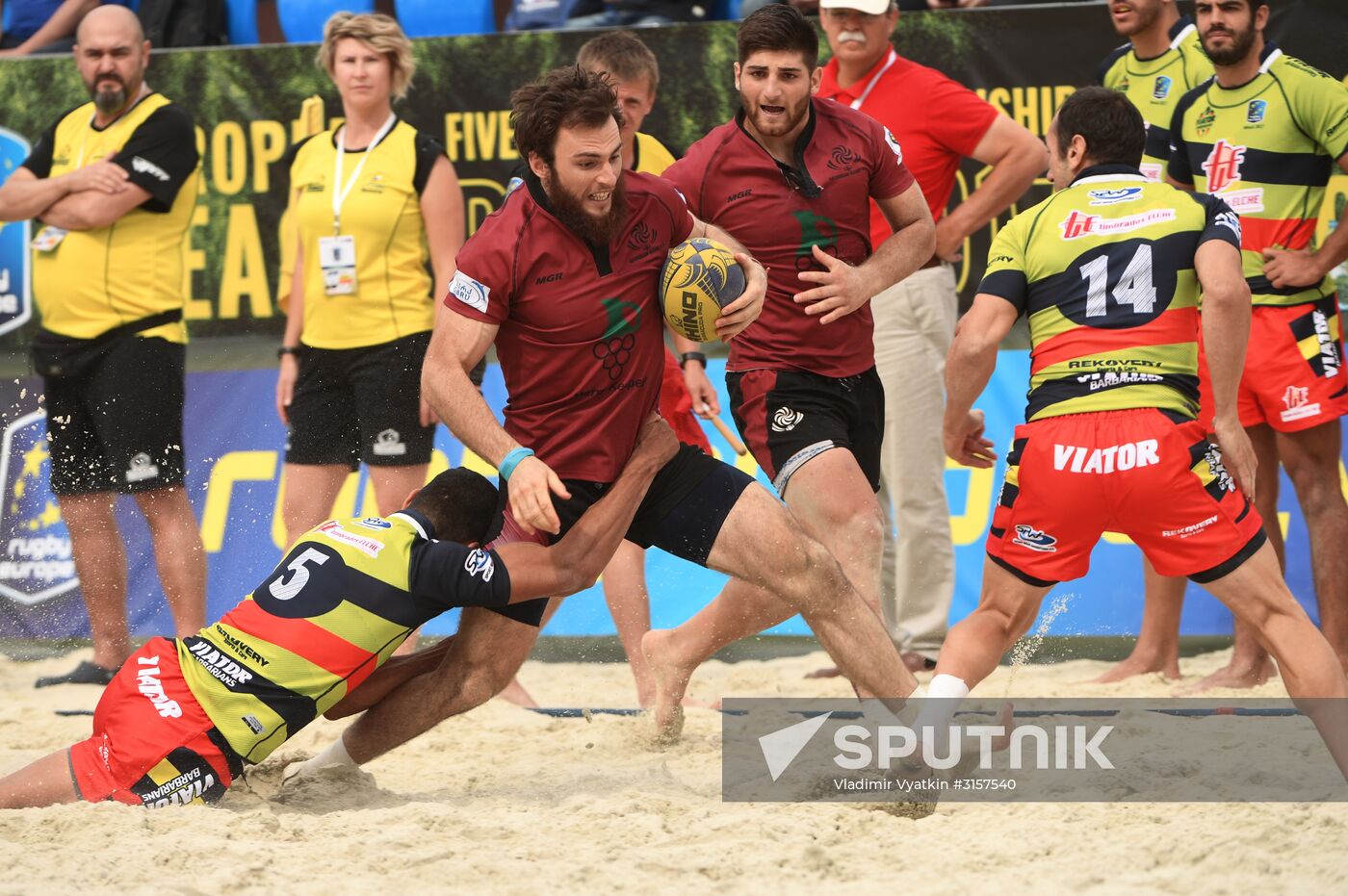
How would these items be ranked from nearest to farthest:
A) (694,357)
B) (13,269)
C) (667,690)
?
(667,690) < (694,357) < (13,269)

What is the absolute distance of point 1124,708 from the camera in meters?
5.79

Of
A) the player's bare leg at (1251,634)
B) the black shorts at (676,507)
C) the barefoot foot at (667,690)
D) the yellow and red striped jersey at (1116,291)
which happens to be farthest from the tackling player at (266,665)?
the player's bare leg at (1251,634)

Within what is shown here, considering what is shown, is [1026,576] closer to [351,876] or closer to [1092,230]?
[1092,230]

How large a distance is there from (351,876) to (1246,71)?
4738mm

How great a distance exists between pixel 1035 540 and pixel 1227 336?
809 mm

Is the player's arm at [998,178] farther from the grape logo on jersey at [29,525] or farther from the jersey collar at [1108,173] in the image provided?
the grape logo on jersey at [29,525]

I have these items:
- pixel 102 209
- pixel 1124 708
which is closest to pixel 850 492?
pixel 1124 708

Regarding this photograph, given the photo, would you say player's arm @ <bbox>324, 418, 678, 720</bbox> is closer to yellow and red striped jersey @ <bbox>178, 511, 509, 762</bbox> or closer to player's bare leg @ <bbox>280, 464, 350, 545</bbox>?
yellow and red striped jersey @ <bbox>178, 511, 509, 762</bbox>

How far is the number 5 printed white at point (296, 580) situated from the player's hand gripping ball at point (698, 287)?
1227mm

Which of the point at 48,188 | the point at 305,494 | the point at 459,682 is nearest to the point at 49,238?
the point at 48,188

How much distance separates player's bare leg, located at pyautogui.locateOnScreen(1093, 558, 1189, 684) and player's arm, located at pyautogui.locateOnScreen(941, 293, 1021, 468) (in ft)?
6.75

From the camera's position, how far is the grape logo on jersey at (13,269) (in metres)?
7.96

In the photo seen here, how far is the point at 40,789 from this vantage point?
4309mm

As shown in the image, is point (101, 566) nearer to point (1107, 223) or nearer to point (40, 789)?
point (40, 789)
